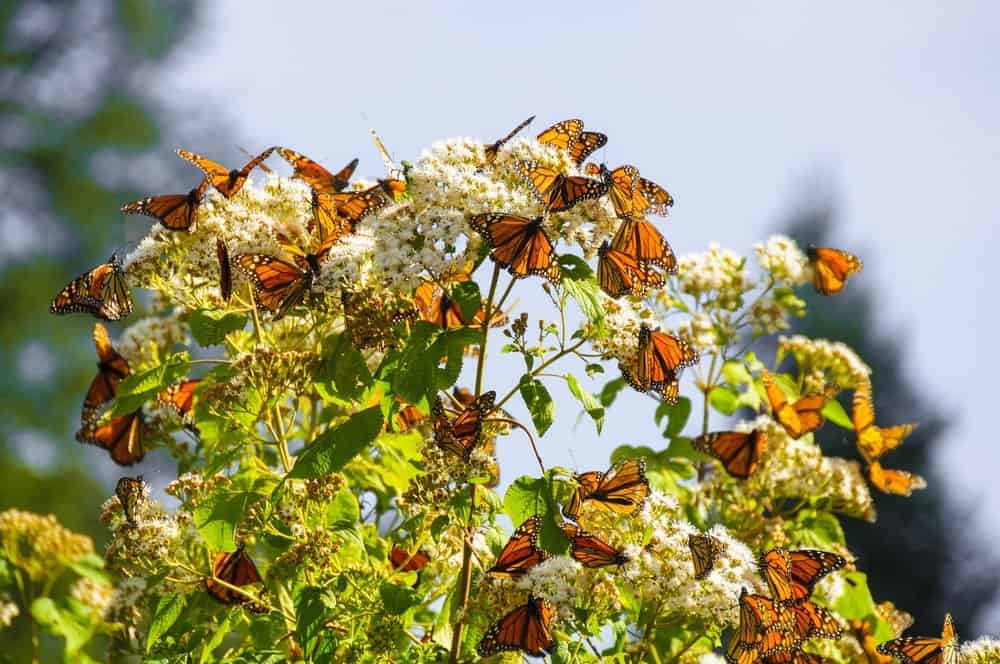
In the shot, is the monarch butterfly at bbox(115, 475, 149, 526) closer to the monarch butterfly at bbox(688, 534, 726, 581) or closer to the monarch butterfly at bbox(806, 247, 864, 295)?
the monarch butterfly at bbox(688, 534, 726, 581)

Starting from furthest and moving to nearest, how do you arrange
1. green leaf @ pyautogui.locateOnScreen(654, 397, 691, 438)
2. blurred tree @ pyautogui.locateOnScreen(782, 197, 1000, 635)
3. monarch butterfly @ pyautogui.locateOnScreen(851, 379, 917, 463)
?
blurred tree @ pyautogui.locateOnScreen(782, 197, 1000, 635) < monarch butterfly @ pyautogui.locateOnScreen(851, 379, 917, 463) < green leaf @ pyautogui.locateOnScreen(654, 397, 691, 438)

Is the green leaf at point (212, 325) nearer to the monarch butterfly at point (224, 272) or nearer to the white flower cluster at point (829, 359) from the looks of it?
the monarch butterfly at point (224, 272)

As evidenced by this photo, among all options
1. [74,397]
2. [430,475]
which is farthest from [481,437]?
[74,397]

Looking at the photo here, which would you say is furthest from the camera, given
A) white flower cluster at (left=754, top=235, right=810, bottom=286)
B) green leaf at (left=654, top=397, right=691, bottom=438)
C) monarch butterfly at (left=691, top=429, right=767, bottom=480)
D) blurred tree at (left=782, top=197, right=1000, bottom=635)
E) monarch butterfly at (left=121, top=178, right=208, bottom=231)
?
blurred tree at (left=782, top=197, right=1000, bottom=635)

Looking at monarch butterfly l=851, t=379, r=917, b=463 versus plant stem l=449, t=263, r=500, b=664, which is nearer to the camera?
plant stem l=449, t=263, r=500, b=664

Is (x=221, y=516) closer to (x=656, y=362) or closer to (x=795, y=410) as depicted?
(x=656, y=362)

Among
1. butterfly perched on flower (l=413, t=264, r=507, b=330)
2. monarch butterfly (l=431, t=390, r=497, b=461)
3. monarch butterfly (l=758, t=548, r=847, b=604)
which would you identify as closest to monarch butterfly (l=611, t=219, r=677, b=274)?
butterfly perched on flower (l=413, t=264, r=507, b=330)

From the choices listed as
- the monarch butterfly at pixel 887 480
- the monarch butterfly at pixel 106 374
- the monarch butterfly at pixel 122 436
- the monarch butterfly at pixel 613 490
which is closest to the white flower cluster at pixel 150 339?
the monarch butterfly at pixel 106 374
